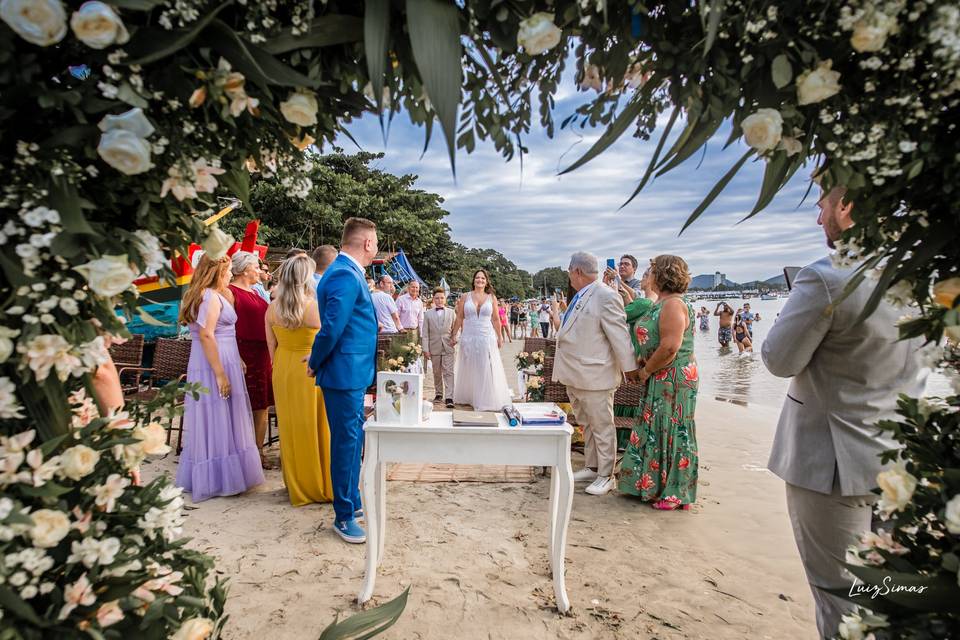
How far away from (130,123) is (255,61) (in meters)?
0.26

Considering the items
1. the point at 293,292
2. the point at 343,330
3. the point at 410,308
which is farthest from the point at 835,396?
the point at 410,308

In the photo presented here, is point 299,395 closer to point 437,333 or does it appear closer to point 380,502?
point 380,502

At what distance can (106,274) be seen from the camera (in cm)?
97

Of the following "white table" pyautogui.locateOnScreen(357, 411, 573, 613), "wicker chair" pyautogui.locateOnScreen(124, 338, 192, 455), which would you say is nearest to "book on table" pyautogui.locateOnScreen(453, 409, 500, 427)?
"white table" pyautogui.locateOnScreen(357, 411, 573, 613)

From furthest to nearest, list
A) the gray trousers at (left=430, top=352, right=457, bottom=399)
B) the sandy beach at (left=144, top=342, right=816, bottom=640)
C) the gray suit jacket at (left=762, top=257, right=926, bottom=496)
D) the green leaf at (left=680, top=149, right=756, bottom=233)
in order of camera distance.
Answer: the gray trousers at (left=430, top=352, right=457, bottom=399) → the sandy beach at (left=144, top=342, right=816, bottom=640) → the gray suit jacket at (left=762, top=257, right=926, bottom=496) → the green leaf at (left=680, top=149, right=756, bottom=233)

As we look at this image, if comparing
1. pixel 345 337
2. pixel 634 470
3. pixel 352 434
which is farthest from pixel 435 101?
pixel 634 470

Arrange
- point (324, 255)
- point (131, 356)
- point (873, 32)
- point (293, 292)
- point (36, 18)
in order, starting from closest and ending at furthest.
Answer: point (36, 18) → point (873, 32) → point (293, 292) → point (324, 255) → point (131, 356)

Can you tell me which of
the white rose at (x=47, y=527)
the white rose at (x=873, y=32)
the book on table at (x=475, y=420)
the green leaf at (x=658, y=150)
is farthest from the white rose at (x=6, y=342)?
the book on table at (x=475, y=420)

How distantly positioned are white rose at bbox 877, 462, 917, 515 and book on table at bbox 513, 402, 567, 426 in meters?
1.73

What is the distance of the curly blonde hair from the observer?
167 inches

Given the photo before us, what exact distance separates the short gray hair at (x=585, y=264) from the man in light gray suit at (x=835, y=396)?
2657 millimetres

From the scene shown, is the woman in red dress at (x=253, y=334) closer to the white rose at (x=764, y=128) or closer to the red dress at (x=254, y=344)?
the red dress at (x=254, y=344)

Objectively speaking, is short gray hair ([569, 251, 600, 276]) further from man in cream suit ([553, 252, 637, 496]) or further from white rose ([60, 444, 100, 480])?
white rose ([60, 444, 100, 480])

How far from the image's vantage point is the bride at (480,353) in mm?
7902
